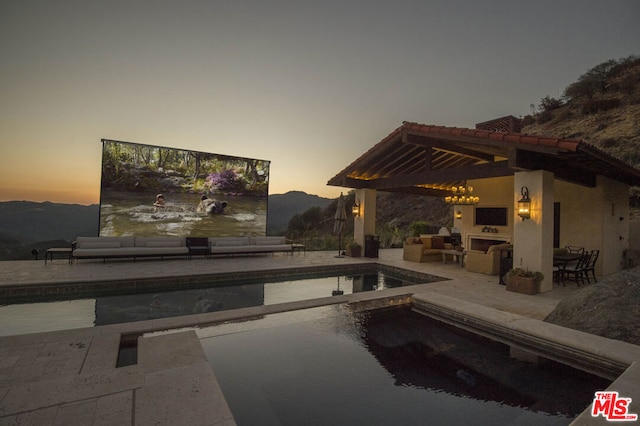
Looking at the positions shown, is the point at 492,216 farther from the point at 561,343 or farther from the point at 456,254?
the point at 561,343

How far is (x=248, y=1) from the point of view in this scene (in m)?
8.74

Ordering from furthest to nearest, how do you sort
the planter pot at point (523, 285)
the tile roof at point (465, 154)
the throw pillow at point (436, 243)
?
the throw pillow at point (436, 243) < the planter pot at point (523, 285) < the tile roof at point (465, 154)

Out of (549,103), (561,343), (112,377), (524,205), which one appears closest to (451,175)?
(524,205)

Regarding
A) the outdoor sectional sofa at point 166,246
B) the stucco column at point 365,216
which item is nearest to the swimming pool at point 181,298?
the outdoor sectional sofa at point 166,246

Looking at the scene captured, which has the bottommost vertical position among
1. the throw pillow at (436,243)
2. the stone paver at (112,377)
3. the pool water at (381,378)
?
the pool water at (381,378)

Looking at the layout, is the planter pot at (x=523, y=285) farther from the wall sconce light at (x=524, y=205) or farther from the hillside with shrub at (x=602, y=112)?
the hillside with shrub at (x=602, y=112)

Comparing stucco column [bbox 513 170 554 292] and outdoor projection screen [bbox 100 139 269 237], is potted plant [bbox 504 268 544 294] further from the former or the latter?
outdoor projection screen [bbox 100 139 269 237]

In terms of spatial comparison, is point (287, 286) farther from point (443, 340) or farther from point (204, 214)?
point (204, 214)

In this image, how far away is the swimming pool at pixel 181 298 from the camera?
4703 millimetres

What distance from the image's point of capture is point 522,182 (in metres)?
6.97

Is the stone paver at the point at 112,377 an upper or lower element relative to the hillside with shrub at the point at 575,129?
lower

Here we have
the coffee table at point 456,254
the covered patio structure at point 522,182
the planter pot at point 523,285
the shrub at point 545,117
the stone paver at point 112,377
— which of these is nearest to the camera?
the stone paver at point 112,377

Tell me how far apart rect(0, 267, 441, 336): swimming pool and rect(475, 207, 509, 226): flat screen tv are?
469cm

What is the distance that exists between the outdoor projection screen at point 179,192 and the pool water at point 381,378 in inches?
332
